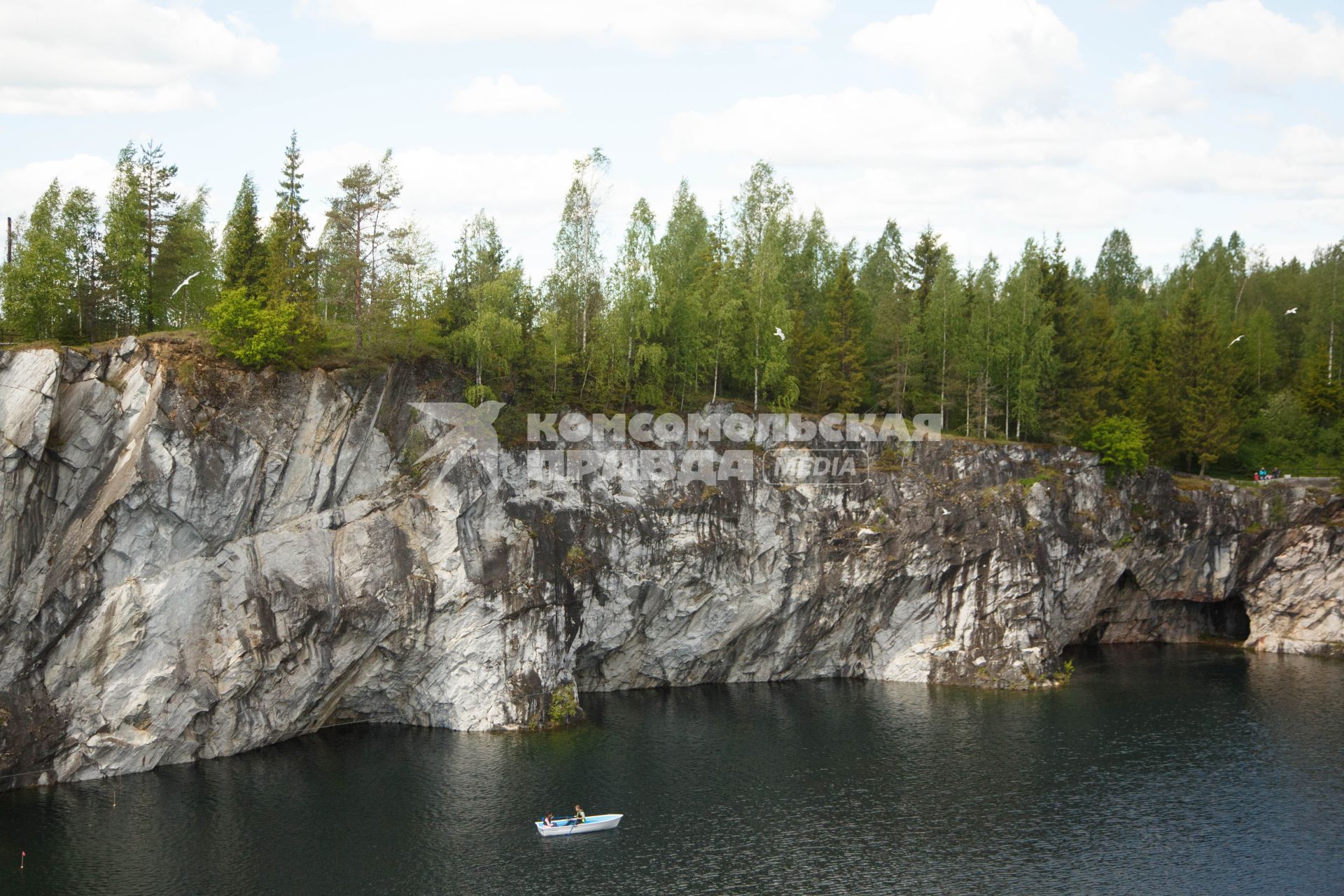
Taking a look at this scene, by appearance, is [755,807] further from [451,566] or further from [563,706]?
[451,566]

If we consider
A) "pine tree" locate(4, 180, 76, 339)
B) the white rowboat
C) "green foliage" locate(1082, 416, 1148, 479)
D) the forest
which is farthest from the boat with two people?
"green foliage" locate(1082, 416, 1148, 479)

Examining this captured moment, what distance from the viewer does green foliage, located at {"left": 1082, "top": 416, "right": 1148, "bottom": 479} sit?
72.4 meters

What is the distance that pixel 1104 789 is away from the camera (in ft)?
155

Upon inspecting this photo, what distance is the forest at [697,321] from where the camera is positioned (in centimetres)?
5728

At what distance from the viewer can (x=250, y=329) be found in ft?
168

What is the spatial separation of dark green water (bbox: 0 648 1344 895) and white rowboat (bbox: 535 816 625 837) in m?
0.39

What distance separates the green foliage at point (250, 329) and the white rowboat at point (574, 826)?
27.0 meters

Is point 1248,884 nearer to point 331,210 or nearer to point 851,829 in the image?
point 851,829

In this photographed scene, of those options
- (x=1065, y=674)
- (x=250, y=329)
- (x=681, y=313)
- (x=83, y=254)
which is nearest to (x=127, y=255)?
(x=83, y=254)

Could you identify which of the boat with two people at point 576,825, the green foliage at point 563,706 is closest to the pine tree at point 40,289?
the green foliage at point 563,706

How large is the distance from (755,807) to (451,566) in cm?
1993

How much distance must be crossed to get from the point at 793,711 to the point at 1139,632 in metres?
37.2

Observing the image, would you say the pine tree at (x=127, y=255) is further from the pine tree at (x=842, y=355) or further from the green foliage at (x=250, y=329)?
the pine tree at (x=842, y=355)

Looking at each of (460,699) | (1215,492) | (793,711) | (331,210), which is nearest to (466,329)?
(331,210)
